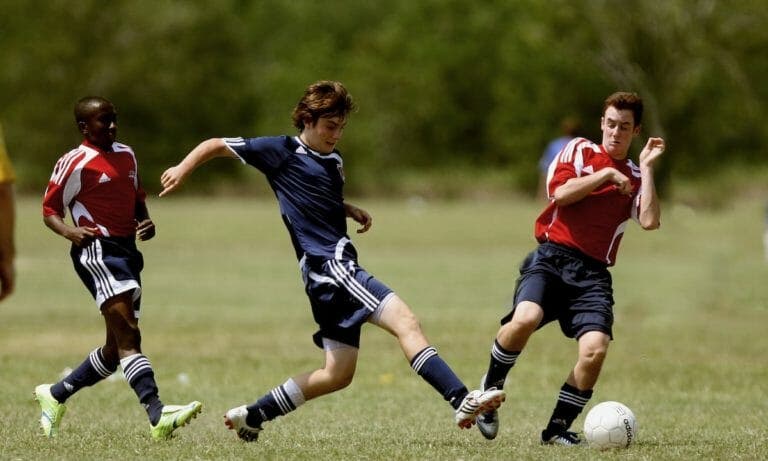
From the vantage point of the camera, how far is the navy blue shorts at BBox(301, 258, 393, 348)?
7.49 meters

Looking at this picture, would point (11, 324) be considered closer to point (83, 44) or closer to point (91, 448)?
point (91, 448)

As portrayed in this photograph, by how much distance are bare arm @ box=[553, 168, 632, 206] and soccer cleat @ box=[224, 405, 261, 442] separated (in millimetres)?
2129

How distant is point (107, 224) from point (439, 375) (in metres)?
2.14

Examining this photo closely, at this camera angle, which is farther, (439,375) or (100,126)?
(100,126)

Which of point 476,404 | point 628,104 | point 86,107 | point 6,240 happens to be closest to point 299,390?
point 476,404

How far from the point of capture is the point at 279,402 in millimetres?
7824

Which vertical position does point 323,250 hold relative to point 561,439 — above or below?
above

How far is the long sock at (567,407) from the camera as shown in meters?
8.00

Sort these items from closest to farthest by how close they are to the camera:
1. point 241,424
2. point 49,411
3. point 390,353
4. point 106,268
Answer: point 241,424 → point 106,268 → point 49,411 → point 390,353

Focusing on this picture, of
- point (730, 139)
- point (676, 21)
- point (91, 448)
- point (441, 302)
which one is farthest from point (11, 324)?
point (730, 139)

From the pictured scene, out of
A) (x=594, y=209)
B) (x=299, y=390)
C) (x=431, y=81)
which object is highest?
(x=431, y=81)

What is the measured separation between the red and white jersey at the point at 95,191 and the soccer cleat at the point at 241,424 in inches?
47.9

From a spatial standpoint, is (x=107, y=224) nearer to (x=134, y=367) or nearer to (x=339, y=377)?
(x=134, y=367)

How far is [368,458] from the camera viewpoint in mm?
7188
